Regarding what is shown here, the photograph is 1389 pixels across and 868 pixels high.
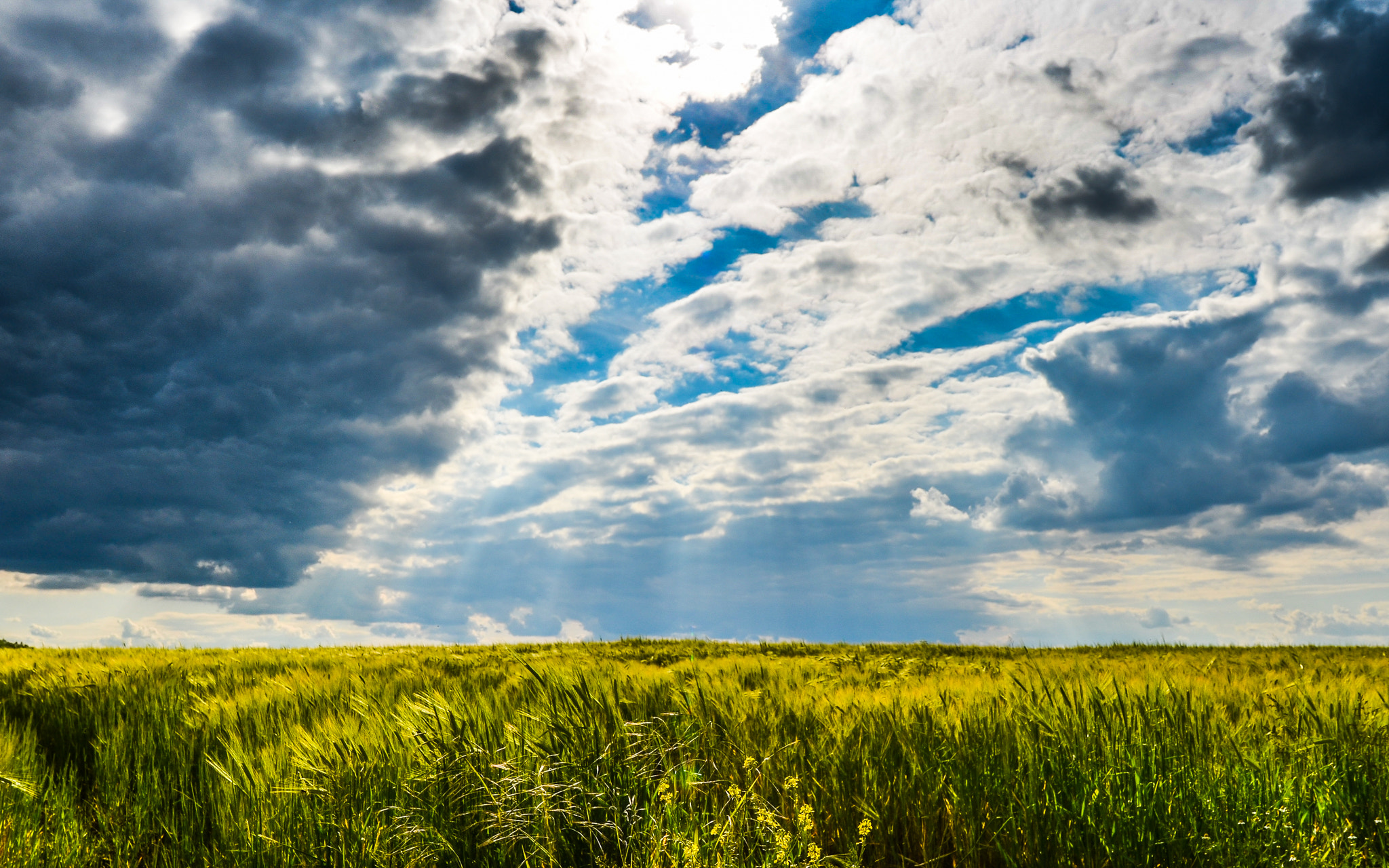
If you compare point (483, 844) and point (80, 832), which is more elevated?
point (483, 844)

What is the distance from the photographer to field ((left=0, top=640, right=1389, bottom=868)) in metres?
2.71

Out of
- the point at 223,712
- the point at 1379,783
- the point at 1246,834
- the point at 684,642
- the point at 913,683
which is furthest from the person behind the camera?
the point at 684,642

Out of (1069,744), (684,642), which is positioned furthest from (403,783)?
(684,642)

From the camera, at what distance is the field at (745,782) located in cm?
271

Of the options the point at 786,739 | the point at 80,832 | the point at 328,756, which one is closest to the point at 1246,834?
the point at 786,739

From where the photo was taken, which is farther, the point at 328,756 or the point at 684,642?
the point at 684,642

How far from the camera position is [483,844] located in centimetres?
262

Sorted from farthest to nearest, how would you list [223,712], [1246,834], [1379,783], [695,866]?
[223,712] → [1379,783] → [1246,834] → [695,866]

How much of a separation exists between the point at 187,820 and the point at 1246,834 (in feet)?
15.7

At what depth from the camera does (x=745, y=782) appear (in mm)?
3373

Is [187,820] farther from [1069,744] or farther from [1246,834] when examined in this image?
[1246,834]

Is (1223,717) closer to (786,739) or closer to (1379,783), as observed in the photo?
(1379,783)

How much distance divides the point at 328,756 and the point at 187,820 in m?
0.90

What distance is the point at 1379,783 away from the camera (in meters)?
2.97
